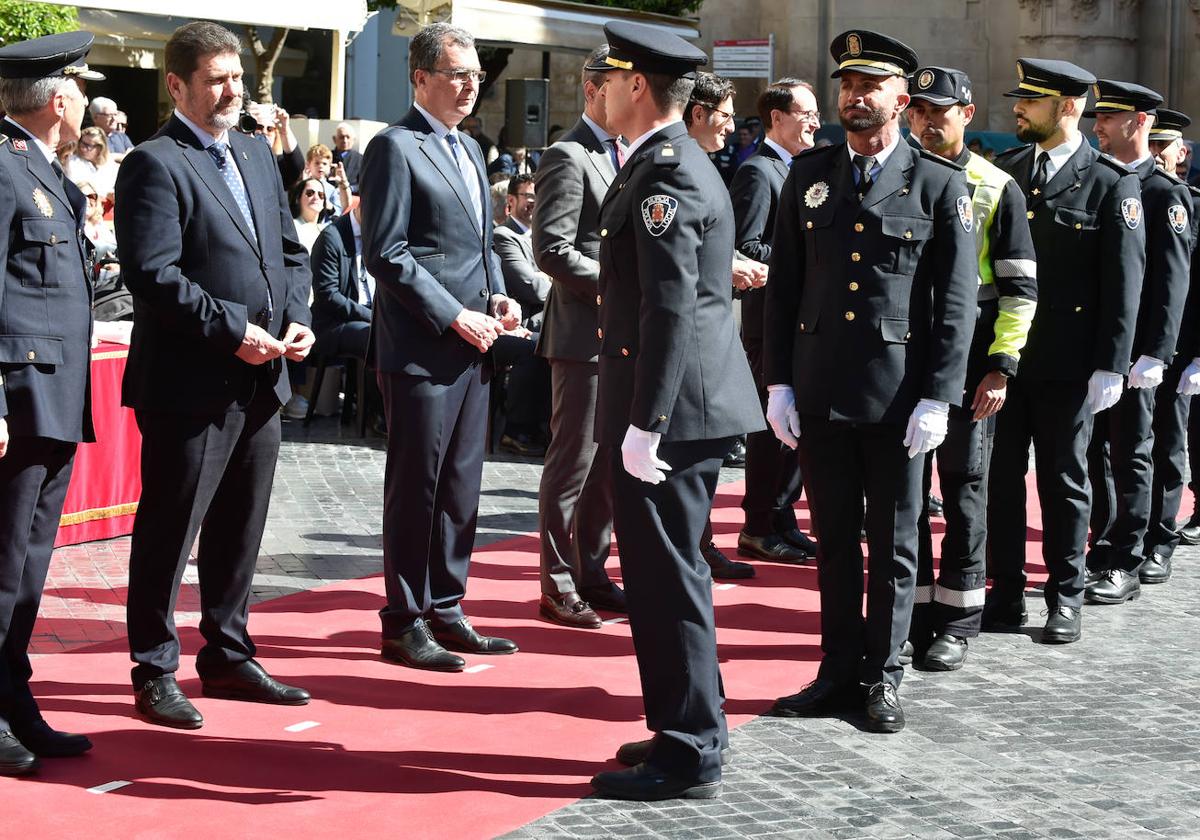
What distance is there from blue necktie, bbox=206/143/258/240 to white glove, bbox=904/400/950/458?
206 centimetres

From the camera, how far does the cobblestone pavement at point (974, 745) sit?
448 cm

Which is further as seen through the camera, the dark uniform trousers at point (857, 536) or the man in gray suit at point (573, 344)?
the man in gray suit at point (573, 344)

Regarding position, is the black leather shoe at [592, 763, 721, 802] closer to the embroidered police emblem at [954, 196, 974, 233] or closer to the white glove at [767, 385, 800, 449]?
the white glove at [767, 385, 800, 449]

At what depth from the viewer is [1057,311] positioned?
6578mm

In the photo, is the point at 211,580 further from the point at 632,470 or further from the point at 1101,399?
the point at 1101,399

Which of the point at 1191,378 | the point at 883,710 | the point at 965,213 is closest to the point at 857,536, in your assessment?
the point at 883,710

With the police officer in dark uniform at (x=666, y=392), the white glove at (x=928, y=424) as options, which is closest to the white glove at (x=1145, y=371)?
the white glove at (x=928, y=424)

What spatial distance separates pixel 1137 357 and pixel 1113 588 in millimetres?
966

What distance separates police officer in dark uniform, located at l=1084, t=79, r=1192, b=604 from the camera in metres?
7.12

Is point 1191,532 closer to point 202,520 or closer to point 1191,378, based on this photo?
point 1191,378

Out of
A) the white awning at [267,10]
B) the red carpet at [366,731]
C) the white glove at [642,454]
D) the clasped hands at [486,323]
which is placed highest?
the white awning at [267,10]

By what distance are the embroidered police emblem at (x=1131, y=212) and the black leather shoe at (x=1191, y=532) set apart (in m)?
2.48

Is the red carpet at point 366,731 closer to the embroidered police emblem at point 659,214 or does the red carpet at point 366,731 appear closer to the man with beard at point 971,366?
the man with beard at point 971,366

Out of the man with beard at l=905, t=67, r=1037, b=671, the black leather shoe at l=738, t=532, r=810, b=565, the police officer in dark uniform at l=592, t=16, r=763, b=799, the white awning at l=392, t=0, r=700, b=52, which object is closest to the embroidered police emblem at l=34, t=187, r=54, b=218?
the police officer in dark uniform at l=592, t=16, r=763, b=799
